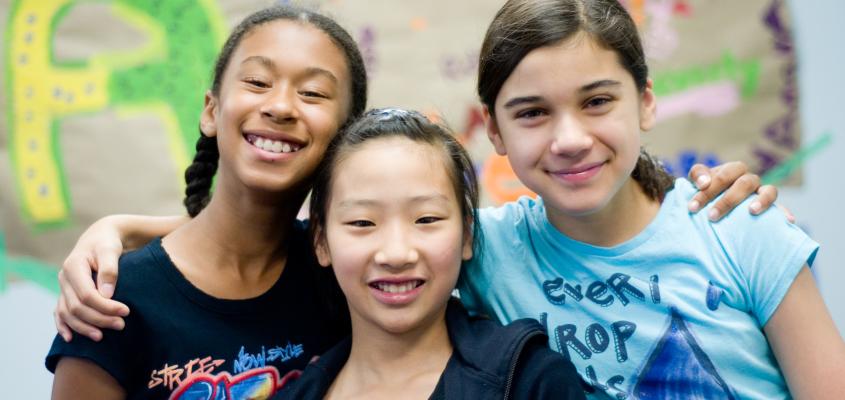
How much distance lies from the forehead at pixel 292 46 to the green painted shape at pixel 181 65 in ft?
2.49

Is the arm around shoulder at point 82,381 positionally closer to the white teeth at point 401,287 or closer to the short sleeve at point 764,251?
the white teeth at point 401,287

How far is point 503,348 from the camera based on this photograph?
3.29ft

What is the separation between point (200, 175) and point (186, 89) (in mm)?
644

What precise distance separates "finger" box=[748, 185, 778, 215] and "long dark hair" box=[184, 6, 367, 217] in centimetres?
64

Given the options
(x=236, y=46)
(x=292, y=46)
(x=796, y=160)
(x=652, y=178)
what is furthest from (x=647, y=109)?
(x=796, y=160)

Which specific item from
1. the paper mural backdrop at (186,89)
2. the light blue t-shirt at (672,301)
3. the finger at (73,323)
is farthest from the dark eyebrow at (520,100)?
the paper mural backdrop at (186,89)

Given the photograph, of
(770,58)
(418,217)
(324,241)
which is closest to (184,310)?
(324,241)

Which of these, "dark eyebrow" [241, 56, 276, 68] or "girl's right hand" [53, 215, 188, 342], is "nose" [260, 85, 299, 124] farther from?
"girl's right hand" [53, 215, 188, 342]

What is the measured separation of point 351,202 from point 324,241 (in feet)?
0.39

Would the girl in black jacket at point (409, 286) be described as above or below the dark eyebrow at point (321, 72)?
below

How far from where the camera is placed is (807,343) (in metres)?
1.04

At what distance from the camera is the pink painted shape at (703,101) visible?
2102 mm

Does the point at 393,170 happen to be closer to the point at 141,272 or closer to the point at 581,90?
the point at 581,90

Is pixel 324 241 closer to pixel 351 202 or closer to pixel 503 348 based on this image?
pixel 351 202
